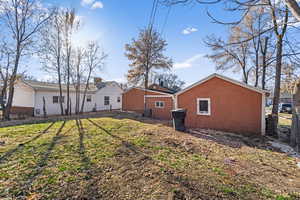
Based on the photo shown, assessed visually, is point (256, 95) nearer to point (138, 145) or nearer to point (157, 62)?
point (138, 145)

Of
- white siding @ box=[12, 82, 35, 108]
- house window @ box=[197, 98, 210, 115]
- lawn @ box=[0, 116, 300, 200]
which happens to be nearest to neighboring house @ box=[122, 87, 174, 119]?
house window @ box=[197, 98, 210, 115]

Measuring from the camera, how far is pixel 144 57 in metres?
21.0

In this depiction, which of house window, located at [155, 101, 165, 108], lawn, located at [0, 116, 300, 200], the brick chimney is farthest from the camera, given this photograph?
the brick chimney

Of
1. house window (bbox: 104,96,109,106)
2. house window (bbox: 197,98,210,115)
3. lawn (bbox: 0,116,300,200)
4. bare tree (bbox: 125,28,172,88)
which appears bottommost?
lawn (bbox: 0,116,300,200)

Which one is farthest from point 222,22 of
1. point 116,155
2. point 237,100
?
point 116,155

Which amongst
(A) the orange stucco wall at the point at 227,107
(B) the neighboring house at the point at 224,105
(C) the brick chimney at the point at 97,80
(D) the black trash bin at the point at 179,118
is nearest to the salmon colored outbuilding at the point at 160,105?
(B) the neighboring house at the point at 224,105

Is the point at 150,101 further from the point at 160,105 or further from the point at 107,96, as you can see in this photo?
→ the point at 107,96

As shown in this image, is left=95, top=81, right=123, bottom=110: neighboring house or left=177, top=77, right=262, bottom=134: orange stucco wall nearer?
left=177, top=77, right=262, bottom=134: orange stucco wall

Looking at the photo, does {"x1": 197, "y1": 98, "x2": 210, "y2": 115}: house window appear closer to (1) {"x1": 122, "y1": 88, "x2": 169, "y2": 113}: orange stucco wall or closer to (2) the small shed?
(2) the small shed

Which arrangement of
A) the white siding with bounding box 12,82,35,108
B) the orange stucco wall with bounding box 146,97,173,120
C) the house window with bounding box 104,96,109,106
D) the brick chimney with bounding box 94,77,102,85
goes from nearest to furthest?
the white siding with bounding box 12,82,35,108
the orange stucco wall with bounding box 146,97,173,120
the house window with bounding box 104,96,109,106
the brick chimney with bounding box 94,77,102,85

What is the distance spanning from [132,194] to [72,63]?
16.8 metres

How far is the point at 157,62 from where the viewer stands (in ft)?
71.3

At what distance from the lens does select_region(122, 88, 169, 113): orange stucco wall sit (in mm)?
16453

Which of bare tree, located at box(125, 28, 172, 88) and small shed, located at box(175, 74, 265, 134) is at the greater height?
bare tree, located at box(125, 28, 172, 88)
